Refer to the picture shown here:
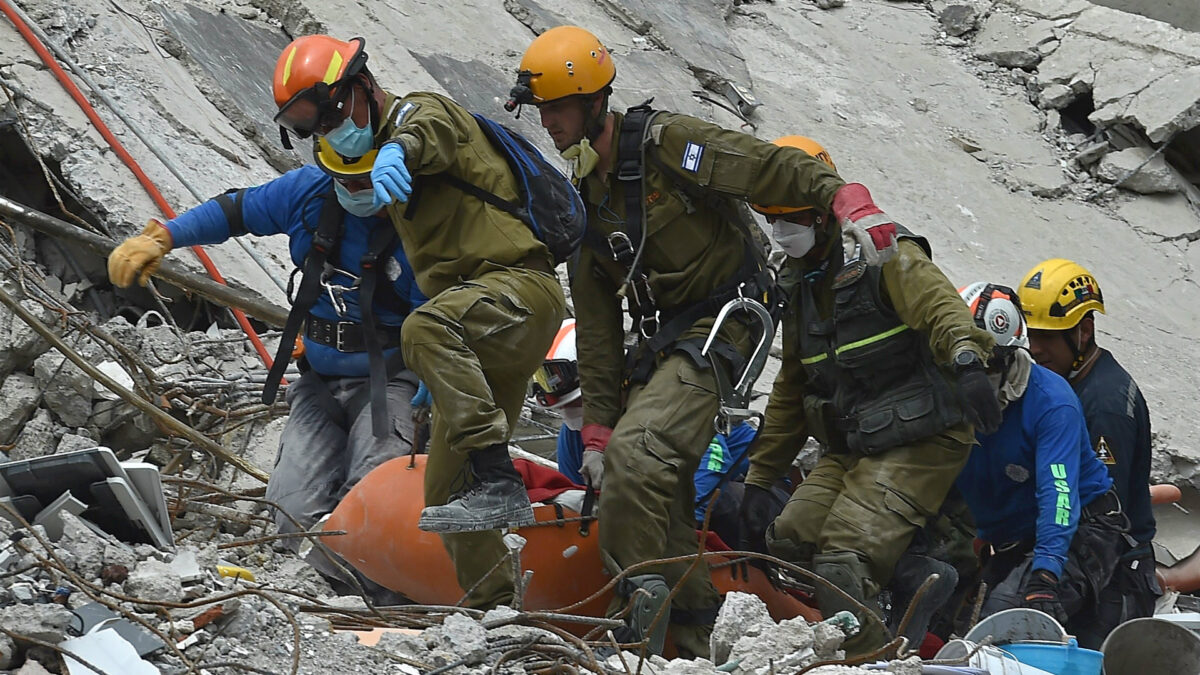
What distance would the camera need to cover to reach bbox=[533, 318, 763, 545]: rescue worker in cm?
419

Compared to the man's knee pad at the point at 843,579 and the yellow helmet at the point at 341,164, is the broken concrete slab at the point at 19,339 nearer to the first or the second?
the yellow helmet at the point at 341,164

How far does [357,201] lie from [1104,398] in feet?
7.90

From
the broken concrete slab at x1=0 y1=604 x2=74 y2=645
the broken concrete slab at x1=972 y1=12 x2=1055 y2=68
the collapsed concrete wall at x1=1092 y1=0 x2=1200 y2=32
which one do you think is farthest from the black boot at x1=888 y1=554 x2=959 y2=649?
the collapsed concrete wall at x1=1092 y1=0 x2=1200 y2=32

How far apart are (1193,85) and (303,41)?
21.3 ft

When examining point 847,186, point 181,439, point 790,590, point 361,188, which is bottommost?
point 181,439

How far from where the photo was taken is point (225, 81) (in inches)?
259

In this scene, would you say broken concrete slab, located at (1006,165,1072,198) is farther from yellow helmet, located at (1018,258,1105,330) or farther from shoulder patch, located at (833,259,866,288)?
shoulder patch, located at (833,259,866,288)

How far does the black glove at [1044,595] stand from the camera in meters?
3.84

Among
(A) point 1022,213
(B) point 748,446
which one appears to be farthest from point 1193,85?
(B) point 748,446

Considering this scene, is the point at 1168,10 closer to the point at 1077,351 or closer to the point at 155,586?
the point at 1077,351

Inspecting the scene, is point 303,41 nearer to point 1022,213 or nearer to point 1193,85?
point 1022,213

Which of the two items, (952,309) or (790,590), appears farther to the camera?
(790,590)

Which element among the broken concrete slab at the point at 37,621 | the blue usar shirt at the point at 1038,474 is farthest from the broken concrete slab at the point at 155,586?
the blue usar shirt at the point at 1038,474

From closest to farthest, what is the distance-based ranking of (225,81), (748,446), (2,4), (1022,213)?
(748,446) < (2,4) < (225,81) < (1022,213)
